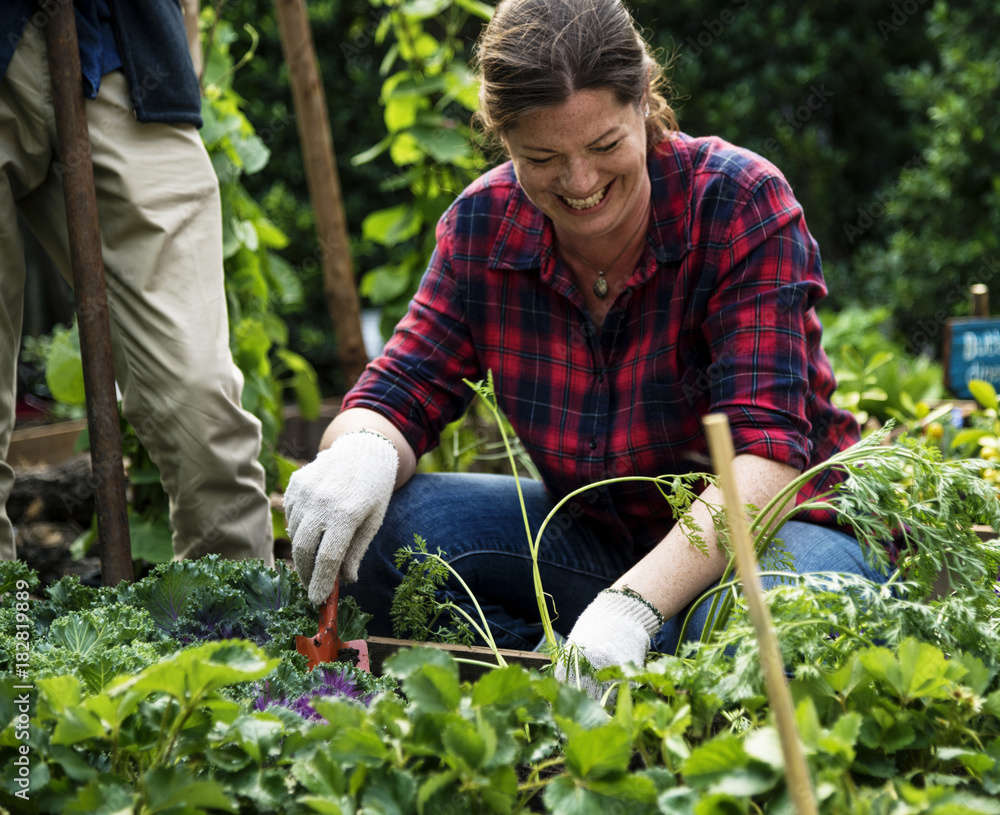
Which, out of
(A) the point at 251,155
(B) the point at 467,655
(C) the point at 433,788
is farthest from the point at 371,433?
(A) the point at 251,155

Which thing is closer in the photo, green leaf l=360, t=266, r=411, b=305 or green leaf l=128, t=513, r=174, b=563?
green leaf l=128, t=513, r=174, b=563

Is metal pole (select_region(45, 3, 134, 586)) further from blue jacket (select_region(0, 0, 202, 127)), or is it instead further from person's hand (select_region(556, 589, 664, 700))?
person's hand (select_region(556, 589, 664, 700))

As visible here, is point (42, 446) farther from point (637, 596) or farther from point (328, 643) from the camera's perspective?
point (637, 596)

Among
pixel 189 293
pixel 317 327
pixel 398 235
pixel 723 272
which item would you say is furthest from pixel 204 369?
pixel 317 327

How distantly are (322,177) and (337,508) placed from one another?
1.81 meters

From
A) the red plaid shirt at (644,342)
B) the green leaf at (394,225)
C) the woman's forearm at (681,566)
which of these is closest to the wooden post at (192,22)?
the red plaid shirt at (644,342)

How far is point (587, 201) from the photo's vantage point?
1423 mm

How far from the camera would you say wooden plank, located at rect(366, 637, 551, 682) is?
1.24 metres

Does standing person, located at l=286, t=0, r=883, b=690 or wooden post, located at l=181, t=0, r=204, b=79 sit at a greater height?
wooden post, located at l=181, t=0, r=204, b=79

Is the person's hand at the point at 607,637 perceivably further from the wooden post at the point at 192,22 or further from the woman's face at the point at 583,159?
the wooden post at the point at 192,22

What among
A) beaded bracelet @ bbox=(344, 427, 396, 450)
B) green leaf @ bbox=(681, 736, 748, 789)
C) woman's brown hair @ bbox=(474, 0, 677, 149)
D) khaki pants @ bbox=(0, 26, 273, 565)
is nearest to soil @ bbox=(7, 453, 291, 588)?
khaki pants @ bbox=(0, 26, 273, 565)

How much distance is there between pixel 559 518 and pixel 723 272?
0.56m

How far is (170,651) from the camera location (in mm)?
1102

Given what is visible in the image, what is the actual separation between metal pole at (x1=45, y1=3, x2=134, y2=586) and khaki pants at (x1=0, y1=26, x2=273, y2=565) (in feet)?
0.41
